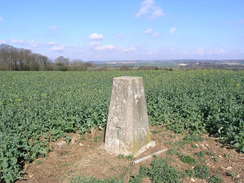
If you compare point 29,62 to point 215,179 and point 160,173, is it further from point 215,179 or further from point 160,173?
point 215,179

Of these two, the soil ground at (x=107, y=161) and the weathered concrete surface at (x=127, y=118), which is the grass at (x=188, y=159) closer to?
the soil ground at (x=107, y=161)

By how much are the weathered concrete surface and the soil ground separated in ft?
0.78

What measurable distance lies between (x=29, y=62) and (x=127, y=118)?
4665cm

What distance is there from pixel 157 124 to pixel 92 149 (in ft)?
7.83

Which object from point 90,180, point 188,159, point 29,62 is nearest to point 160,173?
point 188,159

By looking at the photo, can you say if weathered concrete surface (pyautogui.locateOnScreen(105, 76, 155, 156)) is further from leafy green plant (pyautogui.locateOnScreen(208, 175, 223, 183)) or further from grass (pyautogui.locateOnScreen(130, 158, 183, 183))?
leafy green plant (pyautogui.locateOnScreen(208, 175, 223, 183))

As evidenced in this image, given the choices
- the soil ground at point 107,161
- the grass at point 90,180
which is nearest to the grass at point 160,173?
the soil ground at point 107,161

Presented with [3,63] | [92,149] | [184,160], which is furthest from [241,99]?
[3,63]

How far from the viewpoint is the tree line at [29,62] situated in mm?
41531

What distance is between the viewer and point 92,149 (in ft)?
14.3

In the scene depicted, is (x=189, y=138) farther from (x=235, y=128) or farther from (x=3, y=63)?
(x=3, y=63)

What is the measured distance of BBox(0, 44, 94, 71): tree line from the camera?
41531 mm

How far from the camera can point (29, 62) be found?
143ft

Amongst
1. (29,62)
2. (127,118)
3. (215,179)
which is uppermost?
(29,62)
